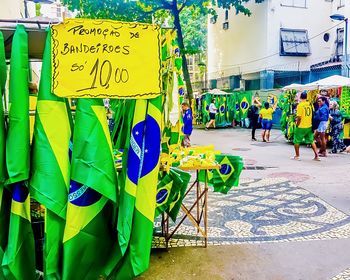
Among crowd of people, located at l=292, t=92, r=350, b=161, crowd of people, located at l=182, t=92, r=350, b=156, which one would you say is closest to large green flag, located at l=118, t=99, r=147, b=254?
crowd of people, located at l=182, t=92, r=350, b=156

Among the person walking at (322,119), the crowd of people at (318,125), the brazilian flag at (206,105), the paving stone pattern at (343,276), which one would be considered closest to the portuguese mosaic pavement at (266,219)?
the paving stone pattern at (343,276)

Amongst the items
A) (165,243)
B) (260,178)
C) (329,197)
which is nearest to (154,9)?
(260,178)

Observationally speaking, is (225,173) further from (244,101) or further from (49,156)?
(244,101)

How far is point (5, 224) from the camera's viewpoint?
9.17ft

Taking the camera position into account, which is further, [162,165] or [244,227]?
[244,227]

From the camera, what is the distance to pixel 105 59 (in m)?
2.70

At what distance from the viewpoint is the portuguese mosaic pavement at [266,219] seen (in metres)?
4.57

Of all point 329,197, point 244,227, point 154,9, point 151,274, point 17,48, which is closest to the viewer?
point 17,48

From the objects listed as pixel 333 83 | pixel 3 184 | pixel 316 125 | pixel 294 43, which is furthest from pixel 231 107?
pixel 3 184

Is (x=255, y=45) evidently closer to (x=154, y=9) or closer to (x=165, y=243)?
(x=154, y=9)

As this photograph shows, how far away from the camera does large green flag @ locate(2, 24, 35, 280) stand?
8.45ft

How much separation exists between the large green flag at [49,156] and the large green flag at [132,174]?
1.43ft

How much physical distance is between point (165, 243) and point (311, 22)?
23.7 m

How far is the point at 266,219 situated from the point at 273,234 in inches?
23.5
